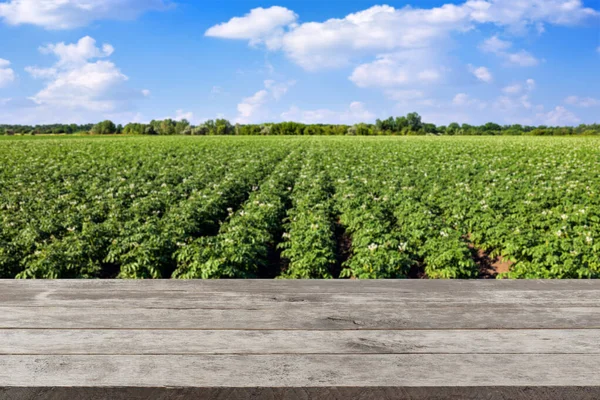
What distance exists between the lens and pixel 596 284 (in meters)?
3.06

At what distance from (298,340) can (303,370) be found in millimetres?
260

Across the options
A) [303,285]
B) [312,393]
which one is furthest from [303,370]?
[303,285]

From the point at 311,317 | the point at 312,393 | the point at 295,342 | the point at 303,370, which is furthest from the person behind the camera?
the point at 311,317

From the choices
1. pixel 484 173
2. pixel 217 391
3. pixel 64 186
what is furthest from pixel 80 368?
pixel 484 173

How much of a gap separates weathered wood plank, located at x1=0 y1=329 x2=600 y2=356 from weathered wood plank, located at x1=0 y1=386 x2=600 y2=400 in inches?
10.1

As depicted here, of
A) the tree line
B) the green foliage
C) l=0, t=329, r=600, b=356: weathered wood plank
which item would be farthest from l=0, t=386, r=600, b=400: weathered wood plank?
the green foliage

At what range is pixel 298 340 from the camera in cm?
220

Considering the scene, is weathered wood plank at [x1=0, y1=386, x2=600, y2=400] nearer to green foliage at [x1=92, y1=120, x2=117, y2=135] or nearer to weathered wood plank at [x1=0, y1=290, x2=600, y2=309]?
weathered wood plank at [x1=0, y1=290, x2=600, y2=309]

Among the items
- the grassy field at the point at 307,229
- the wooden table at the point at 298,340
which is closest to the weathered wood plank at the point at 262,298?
the wooden table at the point at 298,340

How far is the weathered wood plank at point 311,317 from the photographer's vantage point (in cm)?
236

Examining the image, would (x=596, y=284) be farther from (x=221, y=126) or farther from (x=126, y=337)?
(x=221, y=126)

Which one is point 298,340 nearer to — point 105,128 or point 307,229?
point 307,229

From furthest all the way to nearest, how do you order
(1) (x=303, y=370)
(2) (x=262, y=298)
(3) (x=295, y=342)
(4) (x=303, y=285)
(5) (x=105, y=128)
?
(5) (x=105, y=128)
(4) (x=303, y=285)
(2) (x=262, y=298)
(3) (x=295, y=342)
(1) (x=303, y=370)

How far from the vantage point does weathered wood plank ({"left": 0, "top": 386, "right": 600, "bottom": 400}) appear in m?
1.83
